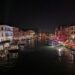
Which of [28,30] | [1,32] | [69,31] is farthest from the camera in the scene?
[28,30]

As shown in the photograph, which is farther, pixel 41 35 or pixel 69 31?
pixel 41 35

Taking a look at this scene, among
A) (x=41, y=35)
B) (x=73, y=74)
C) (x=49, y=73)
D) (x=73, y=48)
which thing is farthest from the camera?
(x=41, y=35)

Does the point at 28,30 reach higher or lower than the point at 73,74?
higher

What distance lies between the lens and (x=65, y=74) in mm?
8672

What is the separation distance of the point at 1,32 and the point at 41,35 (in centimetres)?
3343

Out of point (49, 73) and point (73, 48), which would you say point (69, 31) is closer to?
point (73, 48)

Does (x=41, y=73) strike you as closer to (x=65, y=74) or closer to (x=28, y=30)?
(x=65, y=74)

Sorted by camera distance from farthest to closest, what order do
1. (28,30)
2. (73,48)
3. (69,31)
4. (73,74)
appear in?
(28,30) < (69,31) < (73,48) < (73,74)

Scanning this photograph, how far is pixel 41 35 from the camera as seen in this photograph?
206 ft

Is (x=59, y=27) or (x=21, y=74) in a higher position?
(x=59, y=27)

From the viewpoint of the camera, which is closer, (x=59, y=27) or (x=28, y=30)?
(x=59, y=27)

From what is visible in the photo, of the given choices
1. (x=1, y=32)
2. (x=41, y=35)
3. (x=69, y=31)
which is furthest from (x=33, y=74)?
(x=41, y=35)

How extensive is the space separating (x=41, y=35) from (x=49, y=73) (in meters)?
53.8

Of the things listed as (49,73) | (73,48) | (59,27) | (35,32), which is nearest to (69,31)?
(59,27)
